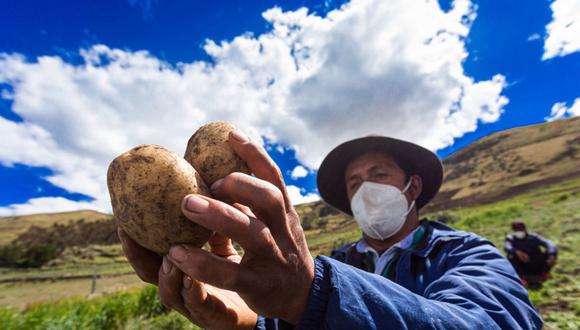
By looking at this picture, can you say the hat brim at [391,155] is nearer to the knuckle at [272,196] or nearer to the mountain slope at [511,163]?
the knuckle at [272,196]

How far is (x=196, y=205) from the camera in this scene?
115 centimetres

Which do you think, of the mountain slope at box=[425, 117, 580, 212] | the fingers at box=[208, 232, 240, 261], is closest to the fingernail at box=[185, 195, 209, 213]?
the fingers at box=[208, 232, 240, 261]

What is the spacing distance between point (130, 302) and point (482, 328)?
12.2 metres

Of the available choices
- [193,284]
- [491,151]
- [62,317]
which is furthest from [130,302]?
[491,151]

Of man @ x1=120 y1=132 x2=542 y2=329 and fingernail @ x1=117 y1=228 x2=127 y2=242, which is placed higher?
fingernail @ x1=117 y1=228 x2=127 y2=242

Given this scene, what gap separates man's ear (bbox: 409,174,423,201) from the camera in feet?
12.2

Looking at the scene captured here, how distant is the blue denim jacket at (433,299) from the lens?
1249mm

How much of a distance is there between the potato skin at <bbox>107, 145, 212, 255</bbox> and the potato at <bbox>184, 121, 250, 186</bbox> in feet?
0.44

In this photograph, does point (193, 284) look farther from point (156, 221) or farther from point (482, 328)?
point (482, 328)

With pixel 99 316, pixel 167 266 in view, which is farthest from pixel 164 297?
pixel 99 316

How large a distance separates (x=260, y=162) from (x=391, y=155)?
2686 millimetres

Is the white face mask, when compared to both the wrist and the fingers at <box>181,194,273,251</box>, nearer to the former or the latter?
the wrist

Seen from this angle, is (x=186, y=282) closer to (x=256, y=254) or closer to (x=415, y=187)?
(x=256, y=254)

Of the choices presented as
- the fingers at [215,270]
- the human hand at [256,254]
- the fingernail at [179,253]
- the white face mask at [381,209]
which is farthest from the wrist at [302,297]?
the white face mask at [381,209]
